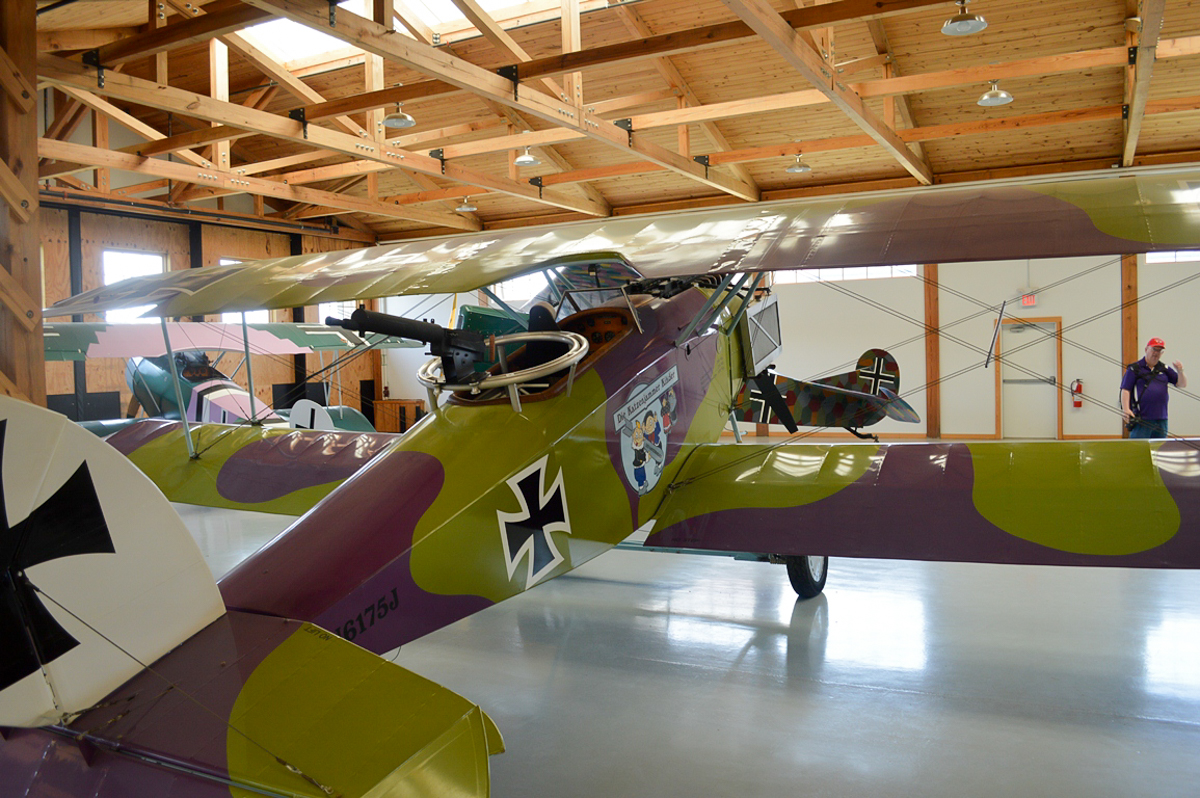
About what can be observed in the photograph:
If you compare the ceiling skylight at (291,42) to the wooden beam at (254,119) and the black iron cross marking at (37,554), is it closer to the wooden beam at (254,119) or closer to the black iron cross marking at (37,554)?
the wooden beam at (254,119)

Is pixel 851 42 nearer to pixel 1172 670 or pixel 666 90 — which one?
pixel 666 90

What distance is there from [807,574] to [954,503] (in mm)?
1436

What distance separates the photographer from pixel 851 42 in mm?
10031

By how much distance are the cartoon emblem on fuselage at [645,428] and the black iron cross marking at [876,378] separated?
432cm

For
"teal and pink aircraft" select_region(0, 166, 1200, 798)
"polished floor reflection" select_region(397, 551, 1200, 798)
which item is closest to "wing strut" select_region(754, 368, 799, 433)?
"teal and pink aircraft" select_region(0, 166, 1200, 798)

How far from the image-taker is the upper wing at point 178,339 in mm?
8875

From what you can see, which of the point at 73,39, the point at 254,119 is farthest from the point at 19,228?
the point at 254,119

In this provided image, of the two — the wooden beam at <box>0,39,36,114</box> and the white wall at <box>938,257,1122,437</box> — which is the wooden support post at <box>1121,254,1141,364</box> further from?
the wooden beam at <box>0,39,36,114</box>

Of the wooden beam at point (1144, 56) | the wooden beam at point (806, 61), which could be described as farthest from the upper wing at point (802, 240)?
the wooden beam at point (1144, 56)

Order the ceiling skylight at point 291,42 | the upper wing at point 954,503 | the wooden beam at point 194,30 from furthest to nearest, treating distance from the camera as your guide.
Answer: the ceiling skylight at point 291,42 < the wooden beam at point 194,30 < the upper wing at point 954,503

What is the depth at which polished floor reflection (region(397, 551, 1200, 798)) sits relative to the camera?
2.90 metres

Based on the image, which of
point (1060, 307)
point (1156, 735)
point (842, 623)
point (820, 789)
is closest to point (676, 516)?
point (842, 623)

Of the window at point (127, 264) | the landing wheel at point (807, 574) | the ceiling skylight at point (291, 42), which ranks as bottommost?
the landing wheel at point (807, 574)

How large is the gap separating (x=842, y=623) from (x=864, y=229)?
224 centimetres
